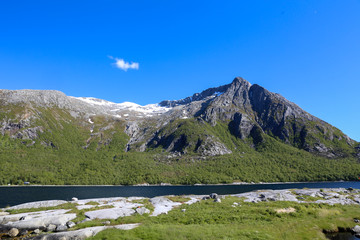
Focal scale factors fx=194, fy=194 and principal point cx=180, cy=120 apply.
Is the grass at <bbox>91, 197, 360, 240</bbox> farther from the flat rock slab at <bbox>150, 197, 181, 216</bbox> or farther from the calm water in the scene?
the calm water

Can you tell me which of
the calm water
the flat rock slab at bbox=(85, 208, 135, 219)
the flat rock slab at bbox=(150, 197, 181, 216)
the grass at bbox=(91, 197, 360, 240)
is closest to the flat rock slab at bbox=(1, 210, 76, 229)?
the flat rock slab at bbox=(85, 208, 135, 219)

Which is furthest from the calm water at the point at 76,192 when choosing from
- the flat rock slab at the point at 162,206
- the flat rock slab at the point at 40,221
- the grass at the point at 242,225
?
the grass at the point at 242,225

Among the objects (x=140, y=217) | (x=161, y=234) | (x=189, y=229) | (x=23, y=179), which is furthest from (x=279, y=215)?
(x=23, y=179)

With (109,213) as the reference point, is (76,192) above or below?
below

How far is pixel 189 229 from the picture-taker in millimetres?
25484

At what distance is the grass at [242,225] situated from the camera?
2365cm

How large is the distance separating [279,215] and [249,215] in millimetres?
5047

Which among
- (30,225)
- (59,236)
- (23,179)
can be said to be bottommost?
(23,179)

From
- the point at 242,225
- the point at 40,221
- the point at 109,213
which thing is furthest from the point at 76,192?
the point at 242,225

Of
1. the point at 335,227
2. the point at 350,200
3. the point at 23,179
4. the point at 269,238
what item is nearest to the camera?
the point at 269,238

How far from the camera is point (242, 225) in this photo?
2797cm

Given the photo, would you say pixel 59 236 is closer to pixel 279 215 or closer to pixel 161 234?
pixel 161 234

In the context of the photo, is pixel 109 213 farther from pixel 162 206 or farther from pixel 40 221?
pixel 162 206

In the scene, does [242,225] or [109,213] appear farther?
[109,213]
